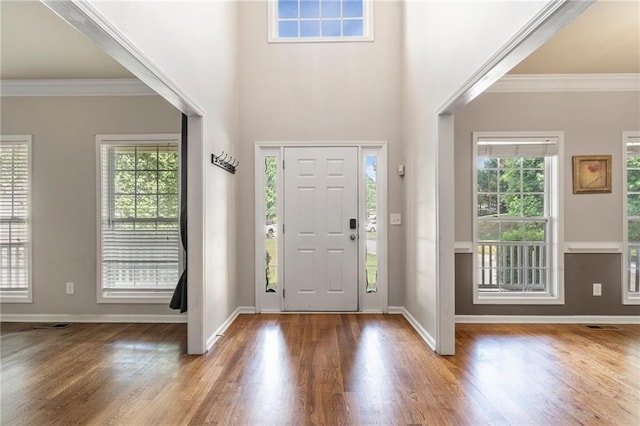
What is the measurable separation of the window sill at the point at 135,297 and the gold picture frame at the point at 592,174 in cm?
479

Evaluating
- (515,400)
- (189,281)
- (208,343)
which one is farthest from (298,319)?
(515,400)

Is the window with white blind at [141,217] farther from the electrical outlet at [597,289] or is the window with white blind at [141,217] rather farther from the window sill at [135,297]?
the electrical outlet at [597,289]

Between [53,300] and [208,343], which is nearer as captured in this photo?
[208,343]

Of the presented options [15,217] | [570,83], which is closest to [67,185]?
[15,217]

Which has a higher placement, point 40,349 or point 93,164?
point 93,164

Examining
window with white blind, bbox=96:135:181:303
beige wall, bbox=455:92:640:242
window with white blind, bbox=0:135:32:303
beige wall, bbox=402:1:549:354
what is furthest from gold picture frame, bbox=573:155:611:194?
window with white blind, bbox=0:135:32:303

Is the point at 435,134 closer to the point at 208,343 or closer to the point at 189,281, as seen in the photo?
the point at 189,281

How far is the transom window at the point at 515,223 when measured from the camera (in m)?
3.87

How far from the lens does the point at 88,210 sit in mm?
3844

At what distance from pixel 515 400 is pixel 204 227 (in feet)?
8.61

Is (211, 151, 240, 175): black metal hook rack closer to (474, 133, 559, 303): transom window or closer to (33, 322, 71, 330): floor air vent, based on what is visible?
(33, 322, 71, 330): floor air vent

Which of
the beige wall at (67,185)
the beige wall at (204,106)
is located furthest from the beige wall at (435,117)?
the beige wall at (67,185)

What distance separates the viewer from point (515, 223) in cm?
390

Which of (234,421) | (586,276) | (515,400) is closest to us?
(234,421)
